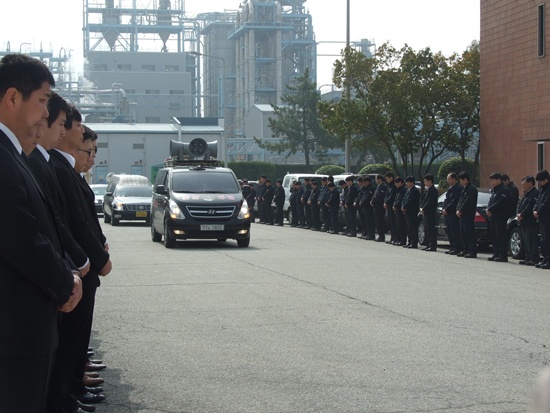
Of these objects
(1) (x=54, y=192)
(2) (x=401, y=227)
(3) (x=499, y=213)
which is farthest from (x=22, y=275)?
(2) (x=401, y=227)

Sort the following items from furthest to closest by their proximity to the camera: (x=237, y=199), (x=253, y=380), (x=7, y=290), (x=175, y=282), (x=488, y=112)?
(x=488, y=112) < (x=237, y=199) < (x=175, y=282) < (x=253, y=380) < (x=7, y=290)

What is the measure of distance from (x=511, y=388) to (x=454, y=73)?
102 feet

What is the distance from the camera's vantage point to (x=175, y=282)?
14.8 metres

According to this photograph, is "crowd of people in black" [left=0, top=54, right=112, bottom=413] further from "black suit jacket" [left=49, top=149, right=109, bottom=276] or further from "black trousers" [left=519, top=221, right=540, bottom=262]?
"black trousers" [left=519, top=221, right=540, bottom=262]

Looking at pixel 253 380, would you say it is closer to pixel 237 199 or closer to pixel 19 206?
pixel 19 206

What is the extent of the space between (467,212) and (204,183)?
655cm

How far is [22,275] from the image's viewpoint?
390 cm

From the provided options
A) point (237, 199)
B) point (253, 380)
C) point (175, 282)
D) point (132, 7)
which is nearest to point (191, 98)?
point (132, 7)

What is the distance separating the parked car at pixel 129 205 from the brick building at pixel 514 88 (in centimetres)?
1192

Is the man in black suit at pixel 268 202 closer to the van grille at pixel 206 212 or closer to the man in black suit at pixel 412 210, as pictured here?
the man in black suit at pixel 412 210

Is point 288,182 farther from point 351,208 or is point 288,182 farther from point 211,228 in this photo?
point 211,228

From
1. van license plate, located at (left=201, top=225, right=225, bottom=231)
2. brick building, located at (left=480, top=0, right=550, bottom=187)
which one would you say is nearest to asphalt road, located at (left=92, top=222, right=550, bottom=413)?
van license plate, located at (left=201, top=225, right=225, bottom=231)

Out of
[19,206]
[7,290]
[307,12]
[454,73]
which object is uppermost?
[307,12]

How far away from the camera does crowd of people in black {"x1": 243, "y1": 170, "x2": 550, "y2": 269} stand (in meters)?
19.2
